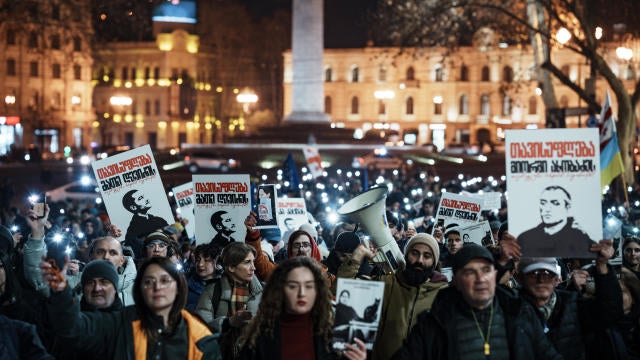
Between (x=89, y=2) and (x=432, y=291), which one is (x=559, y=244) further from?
(x=89, y=2)

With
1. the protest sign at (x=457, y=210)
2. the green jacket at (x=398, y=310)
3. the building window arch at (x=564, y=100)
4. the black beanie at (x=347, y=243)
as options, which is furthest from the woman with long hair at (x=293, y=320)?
the building window arch at (x=564, y=100)

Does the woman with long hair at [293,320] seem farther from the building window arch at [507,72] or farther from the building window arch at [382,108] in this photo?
the building window arch at [382,108]

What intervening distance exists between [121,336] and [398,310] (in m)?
1.54

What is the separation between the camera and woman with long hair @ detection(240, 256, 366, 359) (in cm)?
521

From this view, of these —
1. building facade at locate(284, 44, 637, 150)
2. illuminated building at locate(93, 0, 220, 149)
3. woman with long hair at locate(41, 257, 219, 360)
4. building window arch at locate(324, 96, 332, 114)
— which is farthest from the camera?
building window arch at locate(324, 96, 332, 114)

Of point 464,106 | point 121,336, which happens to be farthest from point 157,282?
point 464,106

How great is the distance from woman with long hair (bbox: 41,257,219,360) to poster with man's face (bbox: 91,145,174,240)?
416 centimetres

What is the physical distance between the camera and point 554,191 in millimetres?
6141

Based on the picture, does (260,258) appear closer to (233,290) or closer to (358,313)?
(233,290)

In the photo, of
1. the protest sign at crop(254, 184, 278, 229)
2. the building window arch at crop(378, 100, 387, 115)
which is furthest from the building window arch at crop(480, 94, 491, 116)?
the protest sign at crop(254, 184, 278, 229)

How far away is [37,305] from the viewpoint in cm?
632

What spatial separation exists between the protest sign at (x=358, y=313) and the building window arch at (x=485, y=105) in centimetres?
9208

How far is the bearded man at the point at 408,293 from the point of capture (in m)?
5.93

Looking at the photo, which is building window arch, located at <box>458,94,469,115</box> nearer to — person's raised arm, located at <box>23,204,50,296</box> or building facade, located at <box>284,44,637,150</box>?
building facade, located at <box>284,44,637,150</box>
